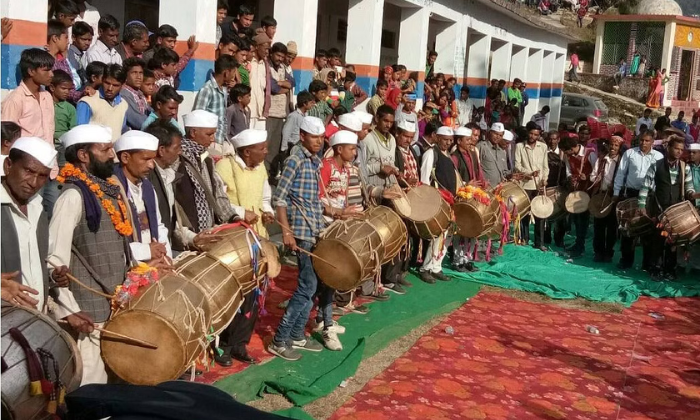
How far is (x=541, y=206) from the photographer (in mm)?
10953

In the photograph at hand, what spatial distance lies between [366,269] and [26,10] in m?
3.43

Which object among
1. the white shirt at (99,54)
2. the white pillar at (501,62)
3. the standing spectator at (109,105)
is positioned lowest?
the standing spectator at (109,105)

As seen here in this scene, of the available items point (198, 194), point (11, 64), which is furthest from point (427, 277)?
point (11, 64)

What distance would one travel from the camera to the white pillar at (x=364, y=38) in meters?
12.4

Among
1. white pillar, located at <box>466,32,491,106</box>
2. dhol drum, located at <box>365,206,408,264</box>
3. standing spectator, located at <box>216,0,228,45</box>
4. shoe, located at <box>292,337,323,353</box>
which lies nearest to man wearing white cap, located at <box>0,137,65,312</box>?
shoe, located at <box>292,337,323,353</box>

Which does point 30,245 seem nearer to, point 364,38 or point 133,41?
point 133,41

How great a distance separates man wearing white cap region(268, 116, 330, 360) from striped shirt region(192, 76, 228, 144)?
5.04 feet

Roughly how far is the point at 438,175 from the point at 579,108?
66.6 ft

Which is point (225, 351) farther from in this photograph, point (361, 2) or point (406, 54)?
point (406, 54)

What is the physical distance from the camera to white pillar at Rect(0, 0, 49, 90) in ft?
20.9

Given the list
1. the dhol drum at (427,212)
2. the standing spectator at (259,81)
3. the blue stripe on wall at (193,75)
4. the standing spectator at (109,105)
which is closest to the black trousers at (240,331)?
the standing spectator at (109,105)

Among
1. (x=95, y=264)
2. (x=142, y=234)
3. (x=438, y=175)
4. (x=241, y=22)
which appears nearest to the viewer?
(x=95, y=264)

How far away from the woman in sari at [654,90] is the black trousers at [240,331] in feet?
104

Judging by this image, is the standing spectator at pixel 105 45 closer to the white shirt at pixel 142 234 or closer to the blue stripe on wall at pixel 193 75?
the blue stripe on wall at pixel 193 75
